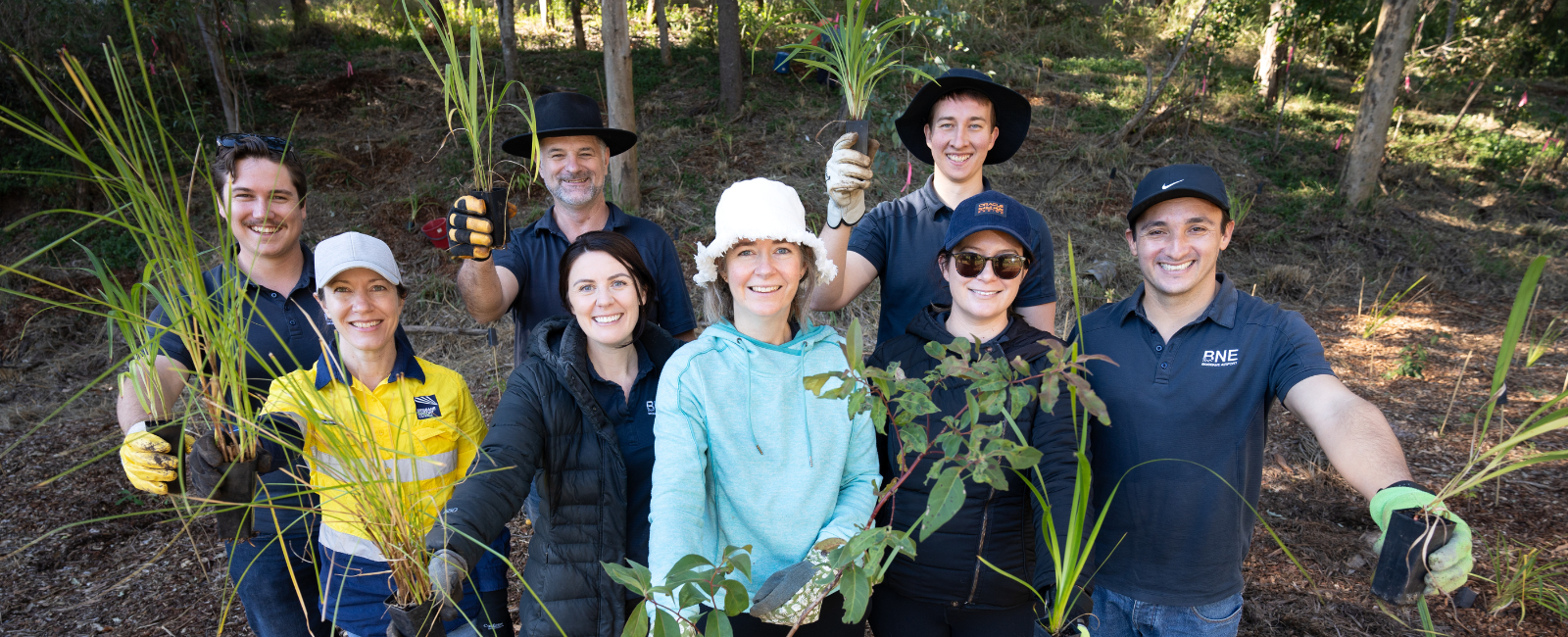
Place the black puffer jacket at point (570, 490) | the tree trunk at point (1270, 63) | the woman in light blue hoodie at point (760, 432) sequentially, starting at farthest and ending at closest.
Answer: the tree trunk at point (1270, 63), the black puffer jacket at point (570, 490), the woman in light blue hoodie at point (760, 432)

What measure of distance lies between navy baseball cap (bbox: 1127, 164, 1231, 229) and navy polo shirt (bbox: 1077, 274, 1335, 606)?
0.25 m

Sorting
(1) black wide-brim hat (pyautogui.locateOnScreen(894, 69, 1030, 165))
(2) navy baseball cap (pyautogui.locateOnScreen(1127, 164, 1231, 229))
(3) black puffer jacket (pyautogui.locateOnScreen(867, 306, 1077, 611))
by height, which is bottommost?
(3) black puffer jacket (pyautogui.locateOnScreen(867, 306, 1077, 611))

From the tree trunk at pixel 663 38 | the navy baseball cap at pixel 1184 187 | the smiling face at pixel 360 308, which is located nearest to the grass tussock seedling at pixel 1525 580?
the navy baseball cap at pixel 1184 187

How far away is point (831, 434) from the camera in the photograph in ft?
5.39

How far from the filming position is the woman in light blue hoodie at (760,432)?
1613mm

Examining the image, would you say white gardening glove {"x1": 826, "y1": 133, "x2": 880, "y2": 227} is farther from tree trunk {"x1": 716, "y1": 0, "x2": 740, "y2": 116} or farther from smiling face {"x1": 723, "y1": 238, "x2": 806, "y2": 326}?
tree trunk {"x1": 716, "y1": 0, "x2": 740, "y2": 116}

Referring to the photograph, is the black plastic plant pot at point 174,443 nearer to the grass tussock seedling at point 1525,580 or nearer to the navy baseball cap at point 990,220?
the navy baseball cap at point 990,220

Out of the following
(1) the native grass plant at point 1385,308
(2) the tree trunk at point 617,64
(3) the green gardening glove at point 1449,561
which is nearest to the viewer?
(3) the green gardening glove at point 1449,561

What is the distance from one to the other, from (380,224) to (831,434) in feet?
22.6

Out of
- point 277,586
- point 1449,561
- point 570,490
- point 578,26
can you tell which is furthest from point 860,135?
point 578,26

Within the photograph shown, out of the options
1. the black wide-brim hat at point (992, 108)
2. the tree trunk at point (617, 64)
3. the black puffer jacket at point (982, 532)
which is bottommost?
the black puffer jacket at point (982, 532)

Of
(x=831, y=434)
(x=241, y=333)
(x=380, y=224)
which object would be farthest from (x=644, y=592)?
(x=380, y=224)

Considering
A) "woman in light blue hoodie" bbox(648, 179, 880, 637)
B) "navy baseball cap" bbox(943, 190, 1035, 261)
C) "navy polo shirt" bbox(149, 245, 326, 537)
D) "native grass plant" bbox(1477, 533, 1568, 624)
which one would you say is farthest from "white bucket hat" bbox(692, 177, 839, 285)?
"native grass plant" bbox(1477, 533, 1568, 624)

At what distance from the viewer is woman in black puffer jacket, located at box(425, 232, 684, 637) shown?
169 centimetres
